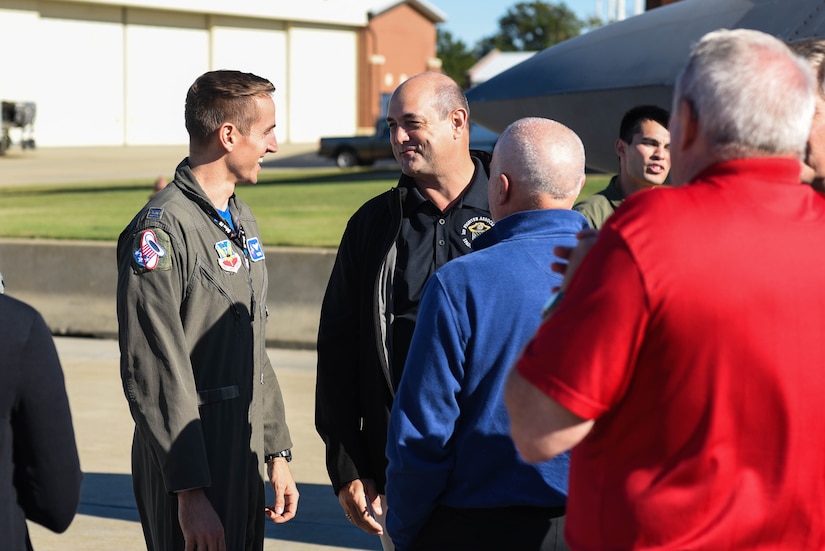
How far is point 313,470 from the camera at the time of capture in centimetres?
702

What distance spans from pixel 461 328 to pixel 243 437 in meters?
1.10

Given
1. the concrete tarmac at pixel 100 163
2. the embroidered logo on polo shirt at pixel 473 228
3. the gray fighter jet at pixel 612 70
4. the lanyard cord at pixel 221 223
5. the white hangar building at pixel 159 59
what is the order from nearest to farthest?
the lanyard cord at pixel 221 223 → the embroidered logo on polo shirt at pixel 473 228 → the gray fighter jet at pixel 612 70 → the concrete tarmac at pixel 100 163 → the white hangar building at pixel 159 59

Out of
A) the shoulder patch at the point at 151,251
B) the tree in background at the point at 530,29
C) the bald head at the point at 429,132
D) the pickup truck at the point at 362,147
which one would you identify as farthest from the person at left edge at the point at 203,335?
the tree in background at the point at 530,29

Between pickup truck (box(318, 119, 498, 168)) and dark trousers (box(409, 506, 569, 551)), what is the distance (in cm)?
3459

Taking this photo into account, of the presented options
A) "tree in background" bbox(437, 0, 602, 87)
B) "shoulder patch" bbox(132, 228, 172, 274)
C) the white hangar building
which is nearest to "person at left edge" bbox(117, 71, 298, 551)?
"shoulder patch" bbox(132, 228, 172, 274)

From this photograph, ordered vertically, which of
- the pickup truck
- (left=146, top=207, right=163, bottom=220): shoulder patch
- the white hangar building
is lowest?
(left=146, top=207, right=163, bottom=220): shoulder patch

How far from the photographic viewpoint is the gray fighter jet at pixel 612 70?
7.69 meters

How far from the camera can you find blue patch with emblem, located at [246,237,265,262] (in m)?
3.76

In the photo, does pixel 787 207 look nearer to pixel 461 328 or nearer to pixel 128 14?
pixel 461 328

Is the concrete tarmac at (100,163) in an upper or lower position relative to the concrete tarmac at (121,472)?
upper

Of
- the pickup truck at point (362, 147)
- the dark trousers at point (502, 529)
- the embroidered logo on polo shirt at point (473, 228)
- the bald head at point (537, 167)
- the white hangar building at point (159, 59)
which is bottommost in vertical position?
the dark trousers at point (502, 529)

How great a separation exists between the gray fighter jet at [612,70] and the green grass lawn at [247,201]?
336 cm

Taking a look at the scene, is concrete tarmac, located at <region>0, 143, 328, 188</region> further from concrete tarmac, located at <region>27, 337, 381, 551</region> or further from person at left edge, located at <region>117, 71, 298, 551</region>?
person at left edge, located at <region>117, 71, 298, 551</region>

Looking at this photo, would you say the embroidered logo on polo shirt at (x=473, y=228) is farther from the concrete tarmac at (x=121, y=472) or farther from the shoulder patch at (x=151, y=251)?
the concrete tarmac at (x=121, y=472)
